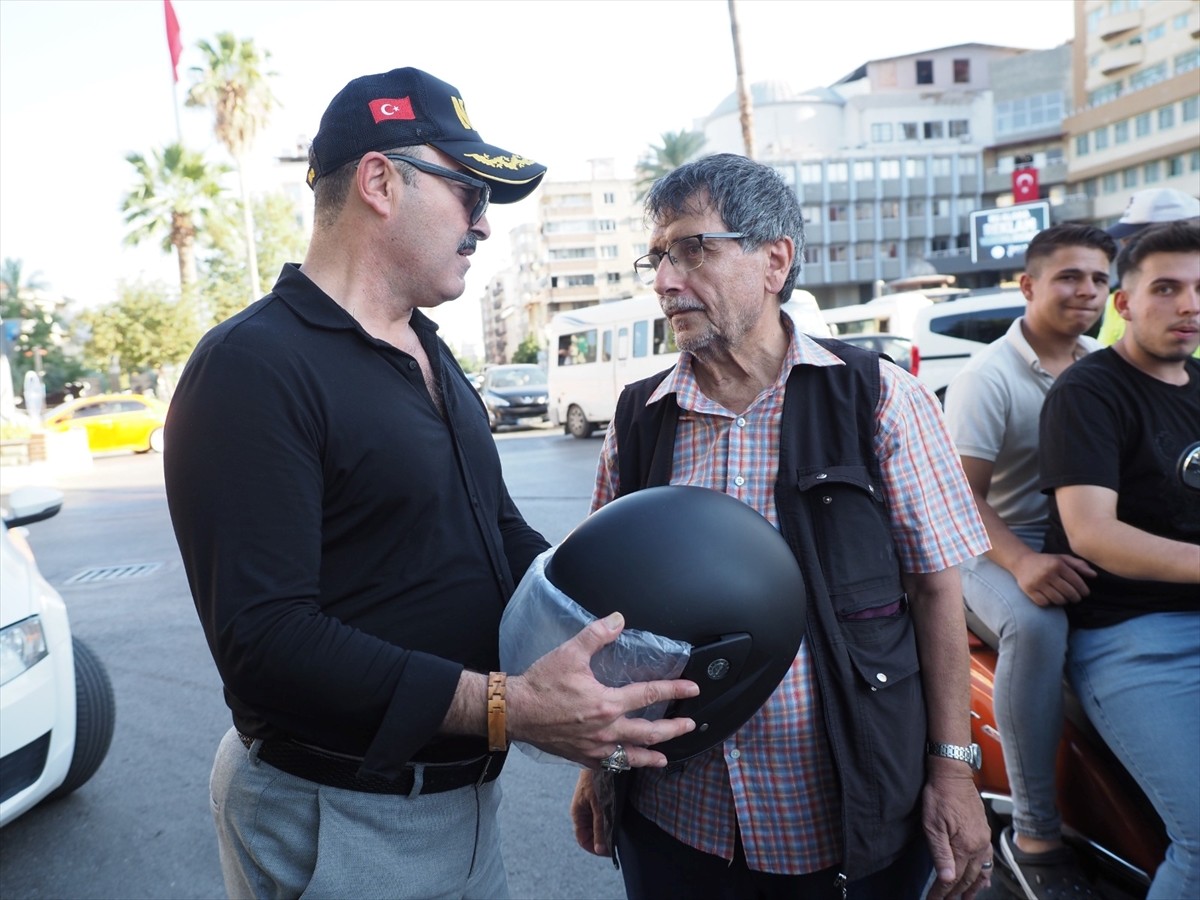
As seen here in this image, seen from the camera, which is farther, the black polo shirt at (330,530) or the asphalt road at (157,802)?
the asphalt road at (157,802)

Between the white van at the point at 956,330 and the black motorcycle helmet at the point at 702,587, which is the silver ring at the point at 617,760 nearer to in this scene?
the black motorcycle helmet at the point at 702,587

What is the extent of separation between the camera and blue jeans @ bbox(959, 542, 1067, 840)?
258cm

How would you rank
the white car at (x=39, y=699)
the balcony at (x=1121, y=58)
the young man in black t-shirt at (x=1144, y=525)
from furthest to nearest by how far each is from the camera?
the balcony at (x=1121, y=58), the white car at (x=39, y=699), the young man in black t-shirt at (x=1144, y=525)

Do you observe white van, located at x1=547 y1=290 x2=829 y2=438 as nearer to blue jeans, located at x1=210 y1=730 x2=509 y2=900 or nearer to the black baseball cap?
the black baseball cap

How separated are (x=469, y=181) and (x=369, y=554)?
28.8 inches

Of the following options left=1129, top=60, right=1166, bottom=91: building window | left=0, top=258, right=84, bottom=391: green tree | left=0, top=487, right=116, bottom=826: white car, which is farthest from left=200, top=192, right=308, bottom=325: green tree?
left=1129, top=60, right=1166, bottom=91: building window

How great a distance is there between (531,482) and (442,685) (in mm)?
11837

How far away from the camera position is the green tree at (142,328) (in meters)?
36.5

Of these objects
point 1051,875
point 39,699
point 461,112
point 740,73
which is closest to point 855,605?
point 461,112

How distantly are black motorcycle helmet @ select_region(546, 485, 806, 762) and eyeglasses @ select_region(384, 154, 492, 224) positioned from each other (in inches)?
25.9

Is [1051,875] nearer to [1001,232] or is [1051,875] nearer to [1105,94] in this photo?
[1001,232]

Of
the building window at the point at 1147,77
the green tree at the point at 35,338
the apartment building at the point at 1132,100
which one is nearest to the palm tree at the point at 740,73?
the apartment building at the point at 1132,100

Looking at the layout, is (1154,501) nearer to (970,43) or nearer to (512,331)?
(970,43)

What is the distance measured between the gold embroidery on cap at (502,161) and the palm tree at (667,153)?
65000mm
